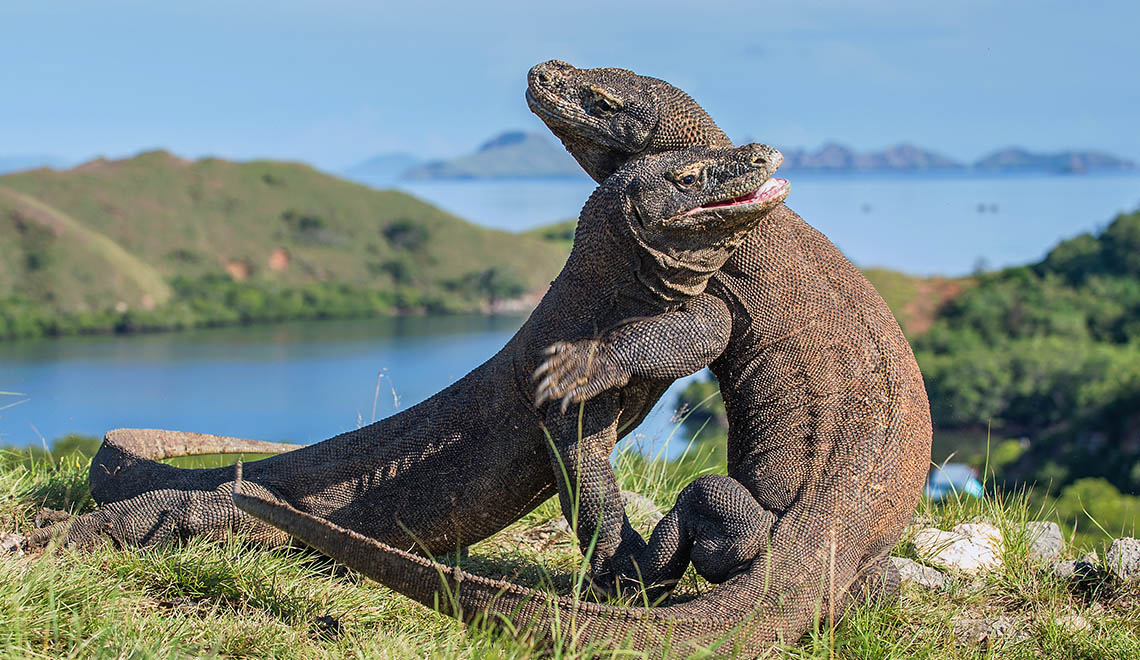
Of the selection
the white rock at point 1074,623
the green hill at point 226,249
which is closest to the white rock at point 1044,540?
the white rock at point 1074,623

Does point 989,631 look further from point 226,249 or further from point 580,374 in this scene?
point 226,249

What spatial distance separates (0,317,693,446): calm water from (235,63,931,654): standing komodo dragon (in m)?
25.0

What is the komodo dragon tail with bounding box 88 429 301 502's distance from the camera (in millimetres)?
6543

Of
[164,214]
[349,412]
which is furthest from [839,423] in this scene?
[164,214]

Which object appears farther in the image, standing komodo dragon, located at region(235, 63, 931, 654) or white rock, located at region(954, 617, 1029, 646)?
white rock, located at region(954, 617, 1029, 646)

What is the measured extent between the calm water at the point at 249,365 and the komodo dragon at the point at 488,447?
23.9m

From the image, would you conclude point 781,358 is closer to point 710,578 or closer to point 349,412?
point 710,578

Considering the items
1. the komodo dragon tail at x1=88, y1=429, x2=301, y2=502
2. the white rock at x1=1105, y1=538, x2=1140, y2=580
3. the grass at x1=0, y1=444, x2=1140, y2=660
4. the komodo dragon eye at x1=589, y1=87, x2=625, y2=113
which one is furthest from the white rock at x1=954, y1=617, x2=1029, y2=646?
the komodo dragon tail at x1=88, y1=429, x2=301, y2=502

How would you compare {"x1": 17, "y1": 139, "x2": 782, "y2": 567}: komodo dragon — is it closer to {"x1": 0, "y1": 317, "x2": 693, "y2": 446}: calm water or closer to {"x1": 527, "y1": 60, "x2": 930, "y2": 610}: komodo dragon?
{"x1": 527, "y1": 60, "x2": 930, "y2": 610}: komodo dragon

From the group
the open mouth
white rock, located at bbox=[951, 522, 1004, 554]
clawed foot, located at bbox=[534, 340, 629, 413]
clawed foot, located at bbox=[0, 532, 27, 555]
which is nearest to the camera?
the open mouth

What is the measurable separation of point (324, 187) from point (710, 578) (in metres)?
108

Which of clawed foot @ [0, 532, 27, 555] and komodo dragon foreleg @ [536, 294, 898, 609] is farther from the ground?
komodo dragon foreleg @ [536, 294, 898, 609]

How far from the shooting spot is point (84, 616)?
15.2 feet

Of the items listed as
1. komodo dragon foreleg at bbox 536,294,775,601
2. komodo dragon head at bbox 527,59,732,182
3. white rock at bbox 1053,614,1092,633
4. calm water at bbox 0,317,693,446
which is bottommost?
calm water at bbox 0,317,693,446
